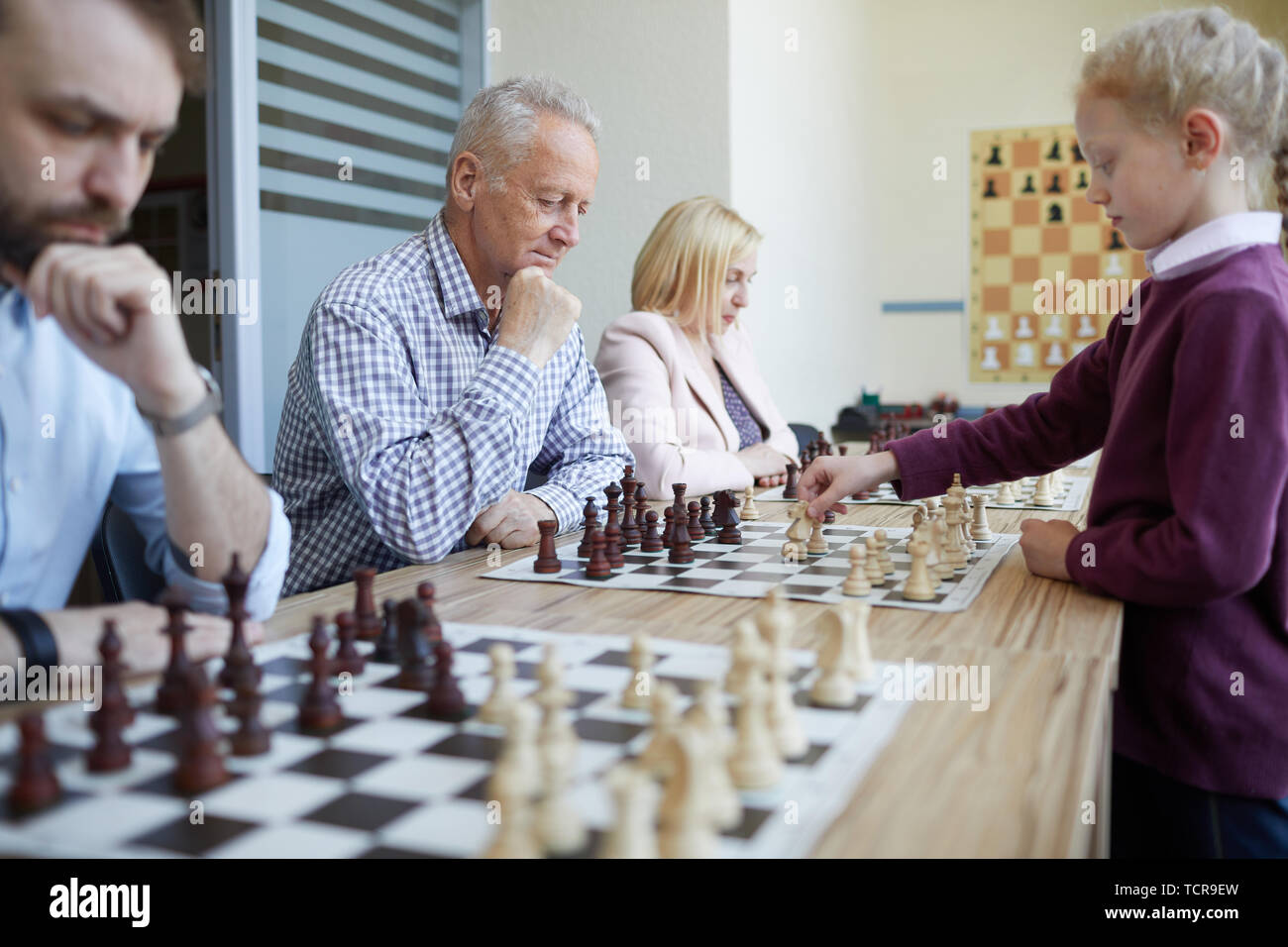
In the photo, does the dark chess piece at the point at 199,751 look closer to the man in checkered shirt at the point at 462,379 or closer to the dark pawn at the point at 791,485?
the man in checkered shirt at the point at 462,379

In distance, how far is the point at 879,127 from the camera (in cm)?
689

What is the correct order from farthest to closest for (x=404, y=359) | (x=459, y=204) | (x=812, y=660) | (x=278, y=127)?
(x=278, y=127)
(x=459, y=204)
(x=404, y=359)
(x=812, y=660)

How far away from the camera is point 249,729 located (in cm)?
89

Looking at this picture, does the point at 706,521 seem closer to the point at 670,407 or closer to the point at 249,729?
the point at 670,407

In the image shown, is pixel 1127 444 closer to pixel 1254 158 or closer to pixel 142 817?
pixel 1254 158

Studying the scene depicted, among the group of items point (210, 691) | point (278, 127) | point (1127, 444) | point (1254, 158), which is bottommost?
point (210, 691)

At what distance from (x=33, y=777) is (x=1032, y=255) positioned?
6.65 meters

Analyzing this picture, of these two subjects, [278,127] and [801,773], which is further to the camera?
[278,127]

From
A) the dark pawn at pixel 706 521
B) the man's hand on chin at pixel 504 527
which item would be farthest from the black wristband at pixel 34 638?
the dark pawn at pixel 706 521

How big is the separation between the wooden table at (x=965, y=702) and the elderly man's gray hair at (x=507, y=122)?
805mm

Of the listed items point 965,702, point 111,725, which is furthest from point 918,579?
point 111,725
